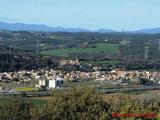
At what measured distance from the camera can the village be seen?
71562 mm

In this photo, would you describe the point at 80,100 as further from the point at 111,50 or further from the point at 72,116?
the point at 111,50

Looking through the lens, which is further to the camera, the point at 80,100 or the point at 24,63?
the point at 24,63

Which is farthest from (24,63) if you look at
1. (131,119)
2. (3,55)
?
(131,119)

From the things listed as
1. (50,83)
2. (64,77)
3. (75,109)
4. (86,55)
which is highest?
(75,109)

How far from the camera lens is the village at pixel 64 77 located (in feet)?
235

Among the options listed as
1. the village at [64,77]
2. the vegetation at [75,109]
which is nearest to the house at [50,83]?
the village at [64,77]

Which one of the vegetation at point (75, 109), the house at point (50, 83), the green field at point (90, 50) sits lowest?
the green field at point (90, 50)

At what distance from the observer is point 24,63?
9438 cm

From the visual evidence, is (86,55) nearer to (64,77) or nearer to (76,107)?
(64,77)

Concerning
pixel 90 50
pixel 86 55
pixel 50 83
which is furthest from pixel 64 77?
pixel 90 50

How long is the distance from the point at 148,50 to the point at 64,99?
114m

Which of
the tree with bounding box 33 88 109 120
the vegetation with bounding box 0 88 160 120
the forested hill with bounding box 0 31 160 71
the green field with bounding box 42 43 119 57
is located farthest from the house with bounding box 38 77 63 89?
the green field with bounding box 42 43 119 57

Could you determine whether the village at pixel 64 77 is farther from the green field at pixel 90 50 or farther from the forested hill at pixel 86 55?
the green field at pixel 90 50

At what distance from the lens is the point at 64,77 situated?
79562mm
